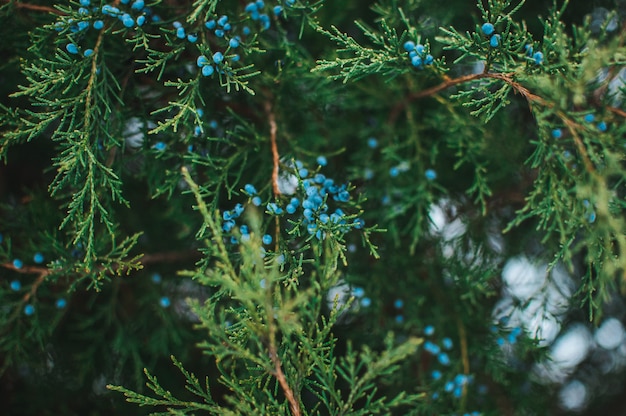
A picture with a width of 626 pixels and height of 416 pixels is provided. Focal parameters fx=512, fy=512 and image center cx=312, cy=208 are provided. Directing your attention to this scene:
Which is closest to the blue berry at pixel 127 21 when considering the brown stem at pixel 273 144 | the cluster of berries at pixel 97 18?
the cluster of berries at pixel 97 18

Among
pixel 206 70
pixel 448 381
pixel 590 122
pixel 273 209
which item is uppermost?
pixel 206 70

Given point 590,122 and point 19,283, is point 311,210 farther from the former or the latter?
point 19,283

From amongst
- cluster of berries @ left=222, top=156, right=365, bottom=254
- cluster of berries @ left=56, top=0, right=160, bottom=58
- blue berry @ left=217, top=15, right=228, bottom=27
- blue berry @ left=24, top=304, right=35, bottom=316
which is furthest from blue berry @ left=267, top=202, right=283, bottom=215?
blue berry @ left=24, top=304, right=35, bottom=316

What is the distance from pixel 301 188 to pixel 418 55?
577 millimetres

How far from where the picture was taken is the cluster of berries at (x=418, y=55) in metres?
1.64

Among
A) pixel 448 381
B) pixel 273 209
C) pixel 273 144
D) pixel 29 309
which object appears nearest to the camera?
pixel 273 209

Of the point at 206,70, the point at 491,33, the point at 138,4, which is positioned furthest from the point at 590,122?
the point at 138,4

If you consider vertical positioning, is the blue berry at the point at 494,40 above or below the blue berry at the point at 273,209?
above

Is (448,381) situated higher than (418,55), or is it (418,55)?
(418,55)

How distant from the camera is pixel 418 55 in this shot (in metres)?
1.66

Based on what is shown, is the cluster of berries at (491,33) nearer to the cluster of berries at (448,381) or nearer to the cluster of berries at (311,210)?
the cluster of berries at (311,210)

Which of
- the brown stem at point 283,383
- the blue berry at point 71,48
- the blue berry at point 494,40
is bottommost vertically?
the brown stem at point 283,383

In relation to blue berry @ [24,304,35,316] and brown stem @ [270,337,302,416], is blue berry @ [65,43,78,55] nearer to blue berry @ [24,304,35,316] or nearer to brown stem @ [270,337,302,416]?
blue berry @ [24,304,35,316]

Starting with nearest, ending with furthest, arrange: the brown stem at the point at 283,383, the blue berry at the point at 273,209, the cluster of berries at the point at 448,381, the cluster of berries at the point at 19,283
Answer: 1. the brown stem at the point at 283,383
2. the blue berry at the point at 273,209
3. the cluster of berries at the point at 19,283
4. the cluster of berries at the point at 448,381
